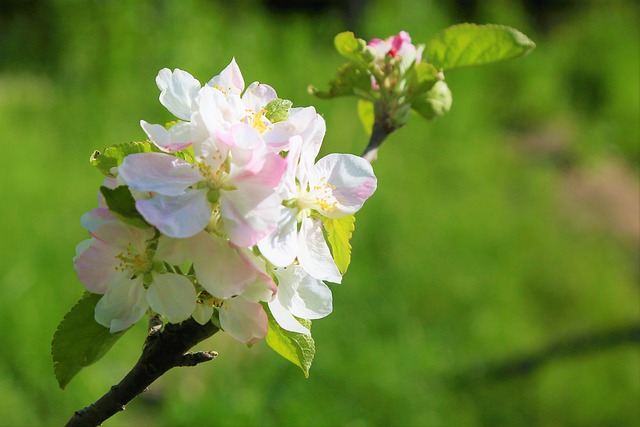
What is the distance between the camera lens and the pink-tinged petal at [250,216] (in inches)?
18.1

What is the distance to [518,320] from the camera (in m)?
3.39

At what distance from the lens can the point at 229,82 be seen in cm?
58

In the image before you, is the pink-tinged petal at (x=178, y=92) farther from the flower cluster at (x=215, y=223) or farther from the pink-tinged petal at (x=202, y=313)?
the pink-tinged petal at (x=202, y=313)

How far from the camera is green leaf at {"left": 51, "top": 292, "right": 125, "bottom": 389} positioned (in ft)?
1.75

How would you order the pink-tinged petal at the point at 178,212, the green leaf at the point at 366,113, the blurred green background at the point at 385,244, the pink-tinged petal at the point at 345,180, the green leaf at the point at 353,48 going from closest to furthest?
the pink-tinged petal at the point at 178,212 → the pink-tinged petal at the point at 345,180 → the green leaf at the point at 353,48 → the green leaf at the point at 366,113 → the blurred green background at the point at 385,244

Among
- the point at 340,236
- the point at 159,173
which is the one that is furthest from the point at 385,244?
the point at 159,173

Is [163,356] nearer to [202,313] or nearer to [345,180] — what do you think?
[202,313]

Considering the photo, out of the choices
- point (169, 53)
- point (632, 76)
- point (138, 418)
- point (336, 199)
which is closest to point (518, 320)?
point (138, 418)

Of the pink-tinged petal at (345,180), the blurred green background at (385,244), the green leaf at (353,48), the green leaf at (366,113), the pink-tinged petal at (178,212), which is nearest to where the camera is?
the pink-tinged petal at (178,212)

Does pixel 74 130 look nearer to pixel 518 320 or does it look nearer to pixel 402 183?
pixel 402 183

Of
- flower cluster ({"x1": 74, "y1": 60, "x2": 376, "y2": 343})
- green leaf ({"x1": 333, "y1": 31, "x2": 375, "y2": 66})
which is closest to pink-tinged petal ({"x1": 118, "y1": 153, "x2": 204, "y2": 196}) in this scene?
flower cluster ({"x1": 74, "y1": 60, "x2": 376, "y2": 343})

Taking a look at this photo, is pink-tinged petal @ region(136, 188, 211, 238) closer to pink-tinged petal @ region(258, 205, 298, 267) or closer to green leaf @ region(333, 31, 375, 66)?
pink-tinged petal @ region(258, 205, 298, 267)

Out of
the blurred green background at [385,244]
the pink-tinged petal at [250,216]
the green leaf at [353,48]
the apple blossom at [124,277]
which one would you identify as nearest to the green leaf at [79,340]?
the apple blossom at [124,277]

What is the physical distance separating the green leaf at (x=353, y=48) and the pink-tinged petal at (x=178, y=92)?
26 centimetres
